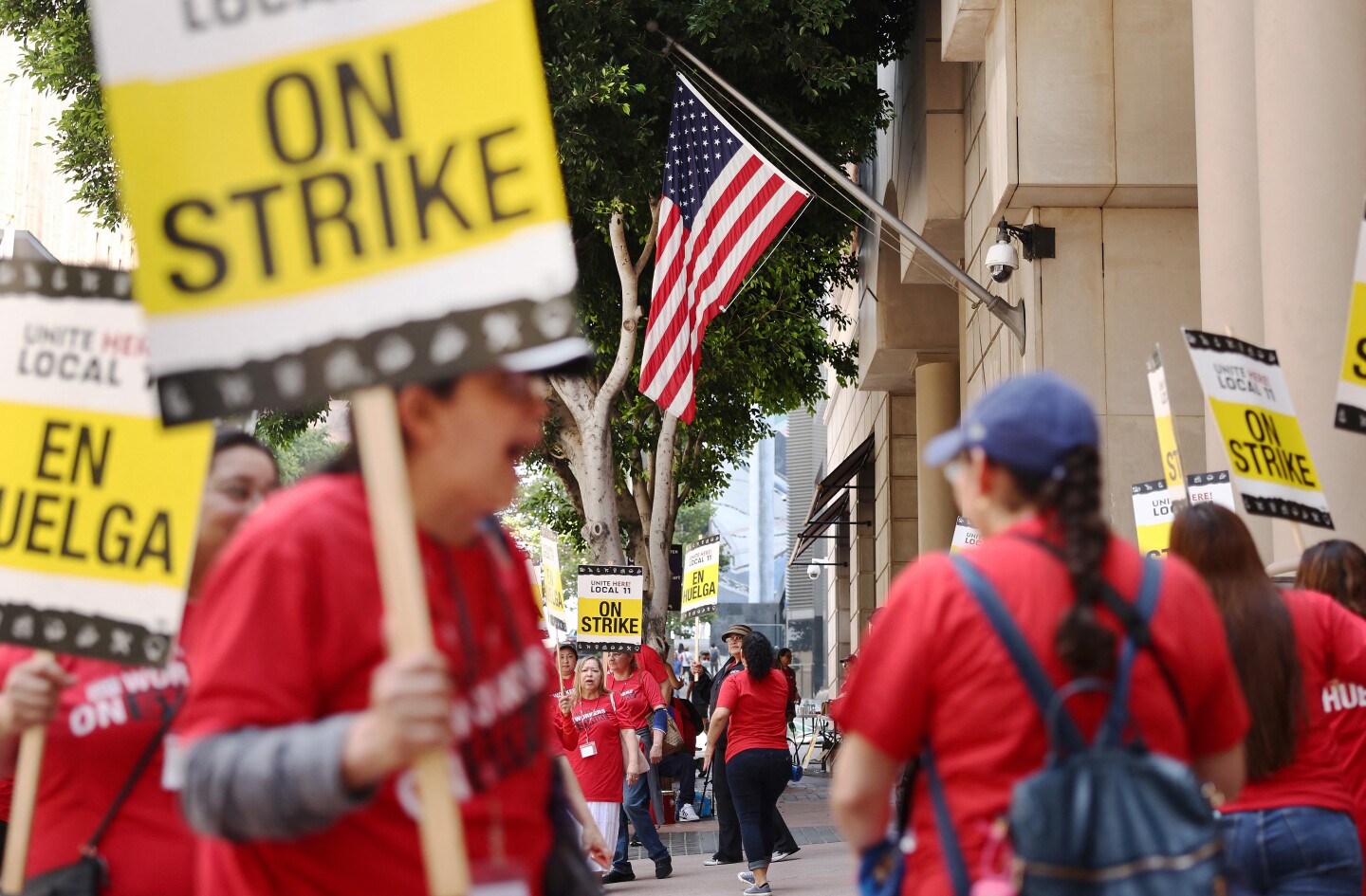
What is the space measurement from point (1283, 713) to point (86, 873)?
307 centimetres

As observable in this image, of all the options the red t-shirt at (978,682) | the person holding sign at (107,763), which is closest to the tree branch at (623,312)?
the person holding sign at (107,763)

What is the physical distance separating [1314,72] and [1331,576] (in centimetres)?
532

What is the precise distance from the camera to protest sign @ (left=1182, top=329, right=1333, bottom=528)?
22.0 feet

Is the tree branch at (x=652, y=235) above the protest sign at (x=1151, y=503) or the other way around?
above

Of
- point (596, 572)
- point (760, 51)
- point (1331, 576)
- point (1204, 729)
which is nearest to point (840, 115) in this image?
point (760, 51)

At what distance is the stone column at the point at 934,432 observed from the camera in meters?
24.4

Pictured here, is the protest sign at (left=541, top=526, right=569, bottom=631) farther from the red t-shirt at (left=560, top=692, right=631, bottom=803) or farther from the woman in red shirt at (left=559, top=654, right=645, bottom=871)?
the red t-shirt at (left=560, top=692, right=631, bottom=803)

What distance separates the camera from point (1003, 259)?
1444cm

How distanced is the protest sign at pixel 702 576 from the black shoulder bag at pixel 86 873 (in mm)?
20713

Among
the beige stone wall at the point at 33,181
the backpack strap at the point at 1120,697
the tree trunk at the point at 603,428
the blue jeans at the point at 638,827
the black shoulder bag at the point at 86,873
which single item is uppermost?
the beige stone wall at the point at 33,181

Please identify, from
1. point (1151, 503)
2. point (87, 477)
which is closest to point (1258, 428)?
point (1151, 503)

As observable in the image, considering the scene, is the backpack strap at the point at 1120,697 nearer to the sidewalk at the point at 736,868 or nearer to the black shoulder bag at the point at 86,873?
the black shoulder bag at the point at 86,873

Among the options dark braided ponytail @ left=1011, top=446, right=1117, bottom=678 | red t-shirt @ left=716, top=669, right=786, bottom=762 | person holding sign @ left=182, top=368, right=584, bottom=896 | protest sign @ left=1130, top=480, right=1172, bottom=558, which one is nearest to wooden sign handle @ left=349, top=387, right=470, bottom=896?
person holding sign @ left=182, top=368, right=584, bottom=896

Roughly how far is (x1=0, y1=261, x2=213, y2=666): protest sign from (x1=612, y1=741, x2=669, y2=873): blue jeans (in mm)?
10960
